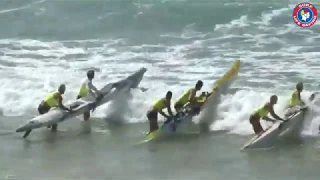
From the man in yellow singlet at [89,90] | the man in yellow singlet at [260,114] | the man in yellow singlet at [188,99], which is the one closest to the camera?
the man in yellow singlet at [260,114]

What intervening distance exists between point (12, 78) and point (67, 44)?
5.00m

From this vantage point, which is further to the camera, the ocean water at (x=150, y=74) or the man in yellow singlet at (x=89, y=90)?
the man in yellow singlet at (x=89, y=90)

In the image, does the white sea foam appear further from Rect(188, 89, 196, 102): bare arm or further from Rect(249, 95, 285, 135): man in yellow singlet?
Rect(188, 89, 196, 102): bare arm

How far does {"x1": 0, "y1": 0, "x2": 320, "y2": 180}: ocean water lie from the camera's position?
480 inches

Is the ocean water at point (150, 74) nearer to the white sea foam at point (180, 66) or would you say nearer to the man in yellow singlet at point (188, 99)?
the white sea foam at point (180, 66)

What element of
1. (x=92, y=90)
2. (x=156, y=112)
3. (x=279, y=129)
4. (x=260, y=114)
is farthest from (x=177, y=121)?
(x=92, y=90)

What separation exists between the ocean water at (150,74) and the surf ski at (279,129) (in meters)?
0.29

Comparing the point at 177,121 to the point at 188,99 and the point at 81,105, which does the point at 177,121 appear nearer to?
the point at 188,99

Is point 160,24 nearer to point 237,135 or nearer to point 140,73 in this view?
point 140,73

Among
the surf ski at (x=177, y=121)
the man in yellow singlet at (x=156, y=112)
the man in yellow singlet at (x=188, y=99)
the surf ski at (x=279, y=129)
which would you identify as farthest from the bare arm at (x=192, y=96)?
the surf ski at (x=279, y=129)

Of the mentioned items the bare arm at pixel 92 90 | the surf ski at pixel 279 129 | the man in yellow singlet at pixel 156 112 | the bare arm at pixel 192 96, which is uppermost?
the bare arm at pixel 92 90

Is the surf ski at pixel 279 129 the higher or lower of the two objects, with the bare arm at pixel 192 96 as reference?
lower

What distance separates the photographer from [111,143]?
13.9 metres

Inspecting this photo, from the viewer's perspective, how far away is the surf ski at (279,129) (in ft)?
43.4
